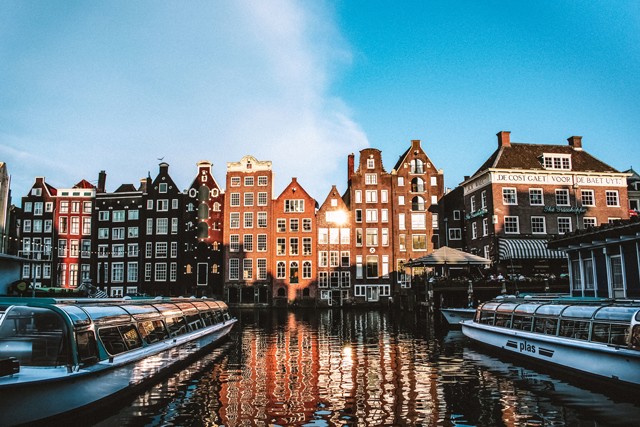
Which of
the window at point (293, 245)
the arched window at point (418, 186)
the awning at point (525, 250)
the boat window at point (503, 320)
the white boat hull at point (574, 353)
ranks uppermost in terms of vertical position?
the arched window at point (418, 186)

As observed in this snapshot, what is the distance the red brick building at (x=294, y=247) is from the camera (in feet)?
205

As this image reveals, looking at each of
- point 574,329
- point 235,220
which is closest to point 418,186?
point 235,220

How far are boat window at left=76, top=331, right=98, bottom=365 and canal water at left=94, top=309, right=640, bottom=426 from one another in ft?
4.38

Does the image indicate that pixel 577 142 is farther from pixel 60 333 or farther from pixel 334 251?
pixel 60 333

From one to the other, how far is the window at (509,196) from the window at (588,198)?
25.8 feet

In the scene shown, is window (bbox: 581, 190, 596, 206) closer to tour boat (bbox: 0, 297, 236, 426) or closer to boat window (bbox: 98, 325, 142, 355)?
tour boat (bbox: 0, 297, 236, 426)

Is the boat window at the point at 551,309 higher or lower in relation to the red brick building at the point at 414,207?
Answer: lower

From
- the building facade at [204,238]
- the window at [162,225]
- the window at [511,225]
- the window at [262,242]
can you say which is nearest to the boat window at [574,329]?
the window at [511,225]

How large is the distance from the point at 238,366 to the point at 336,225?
45.8 meters

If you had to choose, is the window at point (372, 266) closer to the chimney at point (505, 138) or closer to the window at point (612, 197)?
the chimney at point (505, 138)

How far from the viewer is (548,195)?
50.5m

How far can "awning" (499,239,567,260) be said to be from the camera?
46312 mm

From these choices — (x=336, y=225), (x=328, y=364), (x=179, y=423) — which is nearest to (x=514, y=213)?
(x=336, y=225)

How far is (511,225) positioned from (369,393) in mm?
39880
